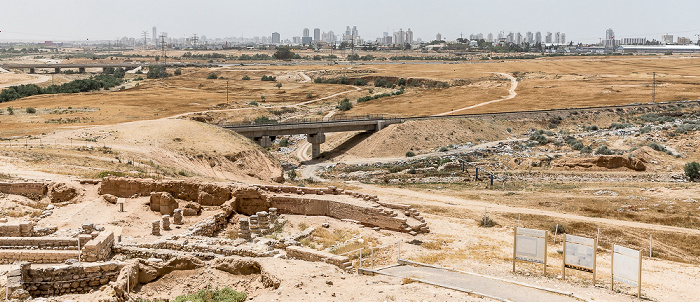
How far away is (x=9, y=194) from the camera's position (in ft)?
92.4

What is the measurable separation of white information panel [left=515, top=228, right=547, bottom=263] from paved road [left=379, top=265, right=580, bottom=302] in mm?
1771

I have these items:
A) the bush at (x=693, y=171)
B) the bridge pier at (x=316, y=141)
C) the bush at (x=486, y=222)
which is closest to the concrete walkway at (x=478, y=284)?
the bush at (x=486, y=222)

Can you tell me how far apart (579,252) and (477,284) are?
10.6 feet

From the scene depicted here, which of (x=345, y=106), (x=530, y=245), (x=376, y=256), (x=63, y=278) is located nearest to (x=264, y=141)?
(x=345, y=106)

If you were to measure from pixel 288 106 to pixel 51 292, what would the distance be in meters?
75.9

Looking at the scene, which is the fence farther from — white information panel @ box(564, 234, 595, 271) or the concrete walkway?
white information panel @ box(564, 234, 595, 271)

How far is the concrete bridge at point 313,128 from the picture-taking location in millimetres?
62219

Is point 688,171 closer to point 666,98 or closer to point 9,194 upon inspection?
point 9,194

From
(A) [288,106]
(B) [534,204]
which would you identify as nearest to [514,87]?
(A) [288,106]

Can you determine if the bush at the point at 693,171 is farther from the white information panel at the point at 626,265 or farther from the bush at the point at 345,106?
the bush at the point at 345,106

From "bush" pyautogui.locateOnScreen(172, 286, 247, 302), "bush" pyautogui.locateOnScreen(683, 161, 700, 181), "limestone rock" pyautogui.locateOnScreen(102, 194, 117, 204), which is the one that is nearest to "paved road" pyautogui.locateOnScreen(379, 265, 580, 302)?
"bush" pyautogui.locateOnScreen(172, 286, 247, 302)

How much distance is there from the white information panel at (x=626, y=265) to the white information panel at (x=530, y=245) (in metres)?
2.07

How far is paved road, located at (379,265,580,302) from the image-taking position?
17188 millimetres

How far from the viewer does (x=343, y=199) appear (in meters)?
29.5
